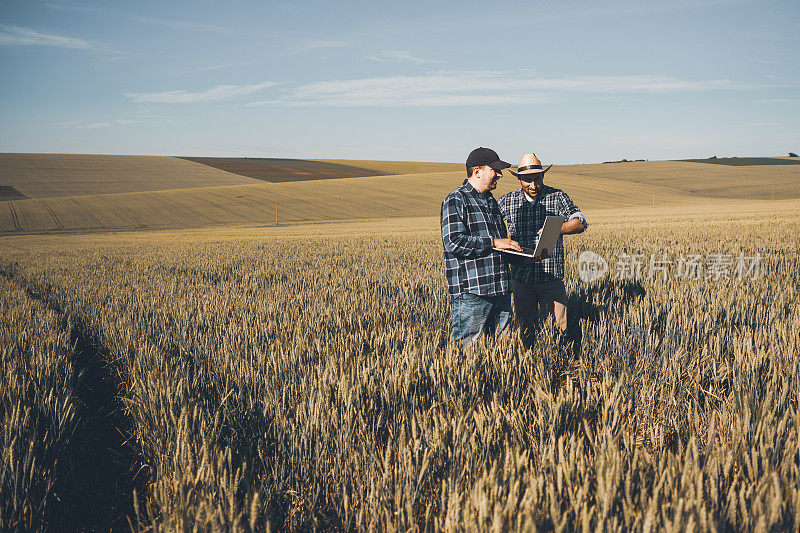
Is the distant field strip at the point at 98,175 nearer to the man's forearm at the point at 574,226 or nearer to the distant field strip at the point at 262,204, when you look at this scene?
the distant field strip at the point at 262,204

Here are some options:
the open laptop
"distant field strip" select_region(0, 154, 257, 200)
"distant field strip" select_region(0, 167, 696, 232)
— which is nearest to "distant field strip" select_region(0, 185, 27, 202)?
"distant field strip" select_region(0, 154, 257, 200)

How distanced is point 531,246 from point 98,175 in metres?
88.6

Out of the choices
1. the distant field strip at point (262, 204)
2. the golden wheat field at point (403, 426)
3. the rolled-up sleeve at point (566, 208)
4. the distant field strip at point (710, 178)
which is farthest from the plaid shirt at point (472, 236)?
the distant field strip at point (710, 178)

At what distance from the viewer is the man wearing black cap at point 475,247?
346 cm

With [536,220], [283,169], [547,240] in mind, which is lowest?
[547,240]

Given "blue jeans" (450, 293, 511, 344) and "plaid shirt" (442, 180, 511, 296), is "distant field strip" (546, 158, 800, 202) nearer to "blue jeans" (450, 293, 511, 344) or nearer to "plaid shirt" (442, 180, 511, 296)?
"blue jeans" (450, 293, 511, 344)

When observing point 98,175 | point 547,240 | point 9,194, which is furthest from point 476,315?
point 98,175

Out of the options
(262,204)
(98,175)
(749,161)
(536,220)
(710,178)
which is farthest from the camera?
(749,161)

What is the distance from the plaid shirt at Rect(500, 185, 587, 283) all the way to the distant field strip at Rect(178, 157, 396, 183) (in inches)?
3264

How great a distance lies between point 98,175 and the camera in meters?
77.9

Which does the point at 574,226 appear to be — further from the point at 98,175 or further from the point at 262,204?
the point at 98,175

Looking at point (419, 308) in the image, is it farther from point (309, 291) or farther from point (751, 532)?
point (751, 532)

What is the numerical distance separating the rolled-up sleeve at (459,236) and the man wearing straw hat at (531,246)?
0.94m

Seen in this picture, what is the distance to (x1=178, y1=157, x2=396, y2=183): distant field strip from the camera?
8975 centimetres
